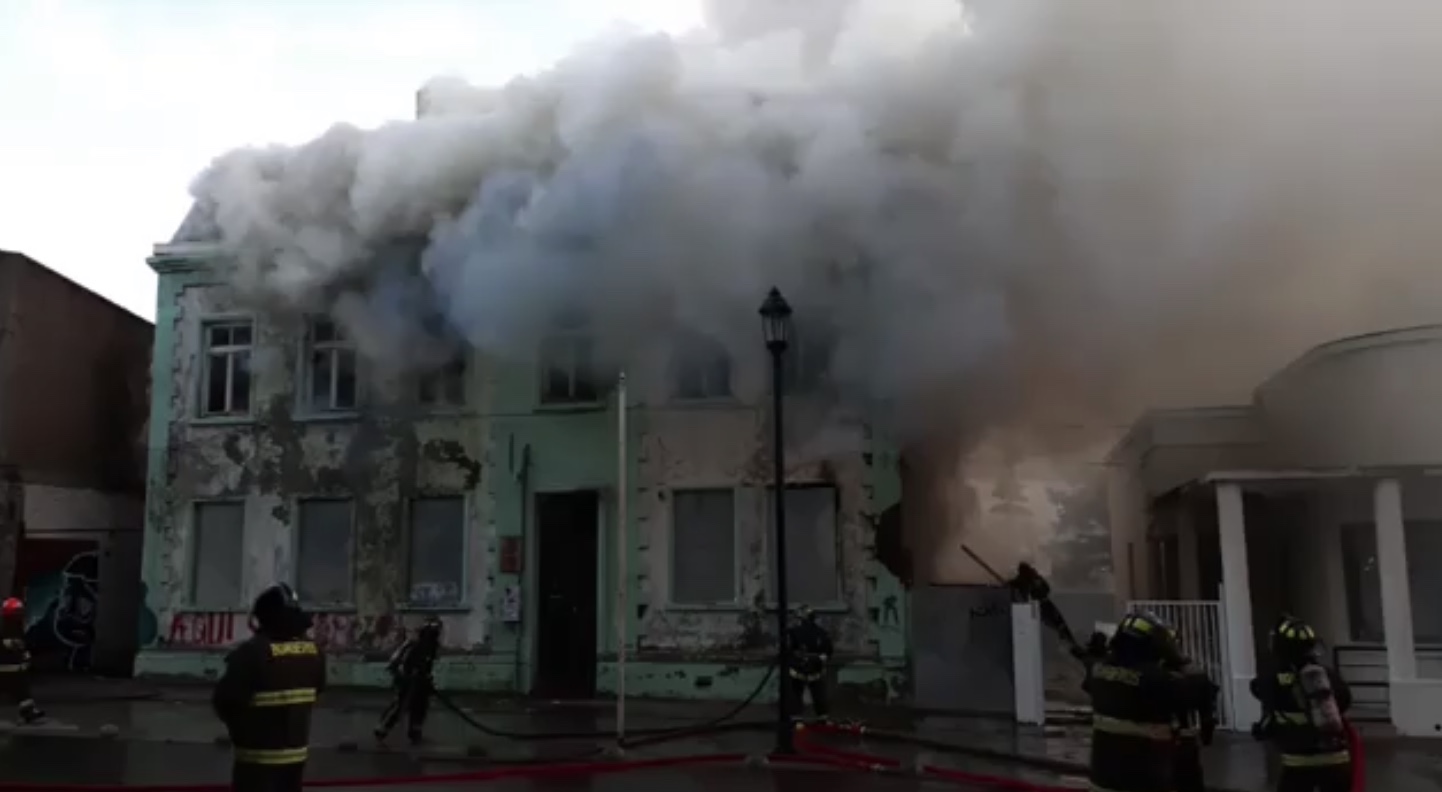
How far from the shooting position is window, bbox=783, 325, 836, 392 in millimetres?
15859

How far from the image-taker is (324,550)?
17359 mm

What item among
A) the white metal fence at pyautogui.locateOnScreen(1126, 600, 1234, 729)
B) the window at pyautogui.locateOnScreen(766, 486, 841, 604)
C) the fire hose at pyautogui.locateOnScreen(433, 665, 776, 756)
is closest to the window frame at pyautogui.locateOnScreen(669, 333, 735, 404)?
the window at pyautogui.locateOnScreen(766, 486, 841, 604)

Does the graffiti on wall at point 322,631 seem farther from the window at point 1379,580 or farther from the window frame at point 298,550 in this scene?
the window at point 1379,580

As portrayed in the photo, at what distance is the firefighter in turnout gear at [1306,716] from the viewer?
6.34m

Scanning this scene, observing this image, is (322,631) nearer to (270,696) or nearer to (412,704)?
(412,704)

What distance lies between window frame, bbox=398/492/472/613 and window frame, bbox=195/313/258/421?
10.1 ft

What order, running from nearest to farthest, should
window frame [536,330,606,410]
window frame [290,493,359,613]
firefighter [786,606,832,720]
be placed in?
firefighter [786,606,832,720] < window frame [536,330,606,410] < window frame [290,493,359,613]

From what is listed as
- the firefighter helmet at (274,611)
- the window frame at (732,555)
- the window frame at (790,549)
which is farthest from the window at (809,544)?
the firefighter helmet at (274,611)

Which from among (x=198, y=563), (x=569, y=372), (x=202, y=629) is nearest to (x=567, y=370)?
(x=569, y=372)

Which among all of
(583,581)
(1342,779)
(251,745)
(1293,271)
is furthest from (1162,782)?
(1293,271)

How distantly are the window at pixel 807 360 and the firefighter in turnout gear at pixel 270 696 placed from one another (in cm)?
1104

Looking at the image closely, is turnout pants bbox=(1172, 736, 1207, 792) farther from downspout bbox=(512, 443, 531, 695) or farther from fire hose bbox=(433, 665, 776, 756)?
downspout bbox=(512, 443, 531, 695)

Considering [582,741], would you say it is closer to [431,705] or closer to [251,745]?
[431,705]

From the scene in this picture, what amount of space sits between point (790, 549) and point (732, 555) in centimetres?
82
